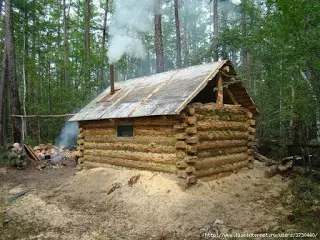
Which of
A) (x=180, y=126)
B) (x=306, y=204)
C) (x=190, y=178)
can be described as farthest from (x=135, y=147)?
(x=306, y=204)

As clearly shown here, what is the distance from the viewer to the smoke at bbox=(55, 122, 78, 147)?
20234 mm

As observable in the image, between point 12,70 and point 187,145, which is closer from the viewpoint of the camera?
point 187,145

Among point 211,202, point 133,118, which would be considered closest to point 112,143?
point 133,118

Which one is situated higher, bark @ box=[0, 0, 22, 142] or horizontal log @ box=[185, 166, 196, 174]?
bark @ box=[0, 0, 22, 142]

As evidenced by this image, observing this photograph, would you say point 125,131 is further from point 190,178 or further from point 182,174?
point 190,178

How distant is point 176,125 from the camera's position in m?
8.31

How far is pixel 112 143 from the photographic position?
1038cm

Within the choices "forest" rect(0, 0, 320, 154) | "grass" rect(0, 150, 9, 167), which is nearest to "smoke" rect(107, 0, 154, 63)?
"forest" rect(0, 0, 320, 154)

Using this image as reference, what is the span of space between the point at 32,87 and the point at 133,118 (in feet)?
60.9

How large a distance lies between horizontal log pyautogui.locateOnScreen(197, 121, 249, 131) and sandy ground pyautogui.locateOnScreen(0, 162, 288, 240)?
164 centimetres

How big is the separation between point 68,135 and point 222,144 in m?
14.2

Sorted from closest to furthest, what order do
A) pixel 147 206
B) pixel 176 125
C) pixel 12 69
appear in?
pixel 147 206
pixel 176 125
pixel 12 69

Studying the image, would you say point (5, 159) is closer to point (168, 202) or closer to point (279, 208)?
point (168, 202)

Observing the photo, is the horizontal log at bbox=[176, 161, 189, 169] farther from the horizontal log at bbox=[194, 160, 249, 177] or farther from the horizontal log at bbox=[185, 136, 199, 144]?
the horizontal log at bbox=[185, 136, 199, 144]
